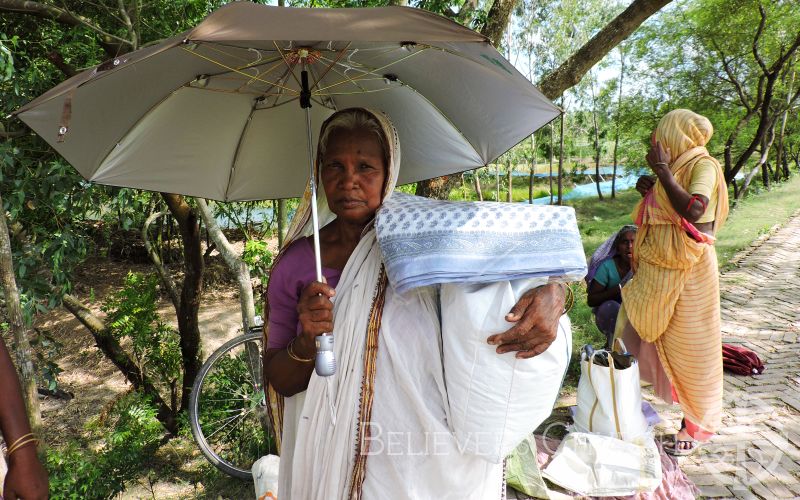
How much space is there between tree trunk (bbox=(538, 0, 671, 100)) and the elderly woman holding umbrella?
3.03m

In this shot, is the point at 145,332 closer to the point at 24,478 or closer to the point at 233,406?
the point at 233,406

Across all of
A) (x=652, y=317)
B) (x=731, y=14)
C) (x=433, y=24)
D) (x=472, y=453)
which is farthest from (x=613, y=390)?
(x=731, y=14)

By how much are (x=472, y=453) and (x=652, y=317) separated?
2508 mm

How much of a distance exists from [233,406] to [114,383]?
6.16 metres

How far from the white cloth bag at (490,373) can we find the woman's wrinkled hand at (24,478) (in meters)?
1.26

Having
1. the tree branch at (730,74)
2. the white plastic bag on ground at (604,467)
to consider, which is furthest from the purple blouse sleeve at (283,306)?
the tree branch at (730,74)

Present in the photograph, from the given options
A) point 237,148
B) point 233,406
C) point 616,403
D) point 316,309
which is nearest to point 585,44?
point 616,403

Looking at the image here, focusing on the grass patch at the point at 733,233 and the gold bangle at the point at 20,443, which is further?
the grass patch at the point at 733,233

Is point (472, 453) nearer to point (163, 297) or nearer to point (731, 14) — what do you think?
point (163, 297)

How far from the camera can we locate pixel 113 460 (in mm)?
3391

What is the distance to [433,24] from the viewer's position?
4.30 feet

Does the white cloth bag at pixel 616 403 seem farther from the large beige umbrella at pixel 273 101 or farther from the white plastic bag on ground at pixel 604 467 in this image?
the large beige umbrella at pixel 273 101

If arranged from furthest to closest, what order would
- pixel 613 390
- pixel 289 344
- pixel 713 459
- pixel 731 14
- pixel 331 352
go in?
pixel 731 14
pixel 713 459
pixel 613 390
pixel 289 344
pixel 331 352

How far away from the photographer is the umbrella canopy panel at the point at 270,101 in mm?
1277
